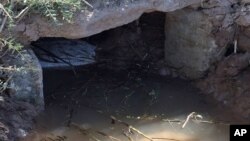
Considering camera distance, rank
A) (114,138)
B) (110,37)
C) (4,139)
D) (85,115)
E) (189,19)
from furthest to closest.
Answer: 1. (110,37)
2. (189,19)
3. (85,115)
4. (114,138)
5. (4,139)

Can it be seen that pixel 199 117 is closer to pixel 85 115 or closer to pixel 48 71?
pixel 85 115

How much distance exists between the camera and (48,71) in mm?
4105

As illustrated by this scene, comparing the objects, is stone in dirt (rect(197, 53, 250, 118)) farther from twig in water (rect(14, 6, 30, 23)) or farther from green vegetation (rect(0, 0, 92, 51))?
twig in water (rect(14, 6, 30, 23))

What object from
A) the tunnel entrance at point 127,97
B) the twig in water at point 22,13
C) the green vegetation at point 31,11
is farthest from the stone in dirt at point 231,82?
the twig in water at point 22,13

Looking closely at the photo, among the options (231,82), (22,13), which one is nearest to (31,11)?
(22,13)

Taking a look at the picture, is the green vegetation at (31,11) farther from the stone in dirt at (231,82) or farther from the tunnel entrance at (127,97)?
the stone in dirt at (231,82)

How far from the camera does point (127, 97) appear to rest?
384cm

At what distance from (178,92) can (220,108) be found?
0.36 metres

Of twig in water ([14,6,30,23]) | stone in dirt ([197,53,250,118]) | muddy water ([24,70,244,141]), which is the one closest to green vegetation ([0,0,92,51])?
twig in water ([14,6,30,23])

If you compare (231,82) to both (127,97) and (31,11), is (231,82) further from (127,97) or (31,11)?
(31,11)

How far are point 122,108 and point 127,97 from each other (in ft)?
0.49

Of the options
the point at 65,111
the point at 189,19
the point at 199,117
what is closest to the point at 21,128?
the point at 65,111

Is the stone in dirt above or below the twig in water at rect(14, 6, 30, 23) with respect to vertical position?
below

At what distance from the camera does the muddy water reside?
344 centimetres
